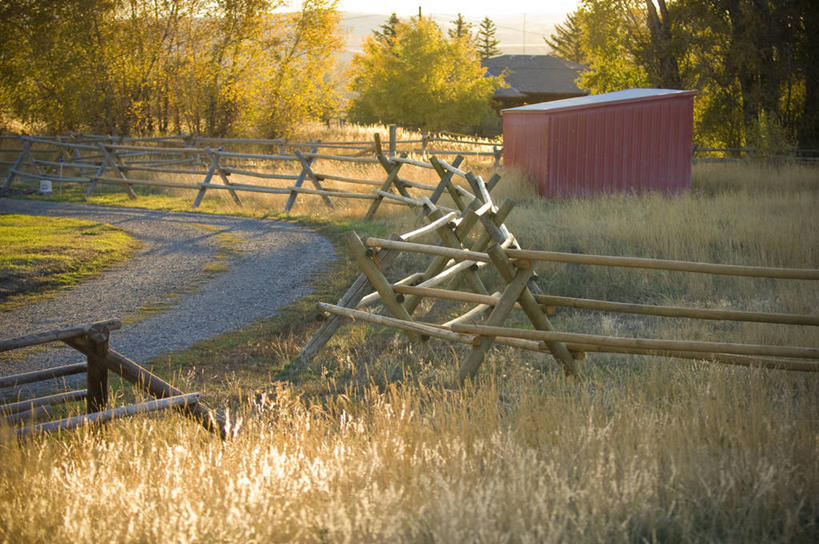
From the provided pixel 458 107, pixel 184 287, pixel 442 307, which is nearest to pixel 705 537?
pixel 442 307

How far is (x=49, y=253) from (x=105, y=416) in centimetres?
667

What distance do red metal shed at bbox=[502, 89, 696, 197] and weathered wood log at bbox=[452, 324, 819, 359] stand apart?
37.0ft

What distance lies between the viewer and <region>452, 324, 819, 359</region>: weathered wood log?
4.38 meters

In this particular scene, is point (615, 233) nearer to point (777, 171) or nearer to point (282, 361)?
point (282, 361)

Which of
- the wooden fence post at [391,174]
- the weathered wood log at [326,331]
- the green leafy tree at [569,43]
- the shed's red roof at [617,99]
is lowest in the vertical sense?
the weathered wood log at [326,331]

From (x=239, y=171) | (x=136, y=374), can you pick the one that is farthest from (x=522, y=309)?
(x=239, y=171)

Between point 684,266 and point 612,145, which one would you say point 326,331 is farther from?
point 612,145

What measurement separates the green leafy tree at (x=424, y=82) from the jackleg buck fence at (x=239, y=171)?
1601cm

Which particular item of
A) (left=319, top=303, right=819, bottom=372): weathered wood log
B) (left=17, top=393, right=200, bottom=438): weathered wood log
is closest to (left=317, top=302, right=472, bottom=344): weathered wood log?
(left=319, top=303, right=819, bottom=372): weathered wood log

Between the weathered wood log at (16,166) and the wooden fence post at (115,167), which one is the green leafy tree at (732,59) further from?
the weathered wood log at (16,166)

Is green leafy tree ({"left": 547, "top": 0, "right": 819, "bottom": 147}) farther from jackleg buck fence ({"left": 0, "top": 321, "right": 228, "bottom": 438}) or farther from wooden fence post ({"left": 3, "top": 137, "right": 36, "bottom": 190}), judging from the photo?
jackleg buck fence ({"left": 0, "top": 321, "right": 228, "bottom": 438})

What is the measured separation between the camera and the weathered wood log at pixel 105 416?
11.5 ft

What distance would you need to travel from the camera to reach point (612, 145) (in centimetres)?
1602

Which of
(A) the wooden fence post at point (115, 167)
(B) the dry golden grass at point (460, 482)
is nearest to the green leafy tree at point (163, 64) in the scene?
(A) the wooden fence post at point (115, 167)
